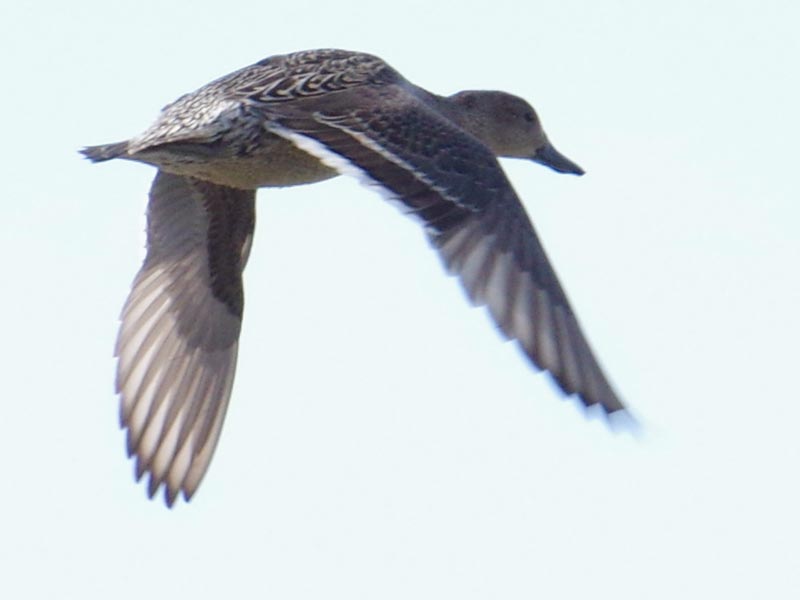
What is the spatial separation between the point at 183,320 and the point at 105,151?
1313 millimetres

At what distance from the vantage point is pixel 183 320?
419 inches

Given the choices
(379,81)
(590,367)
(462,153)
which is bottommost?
(590,367)

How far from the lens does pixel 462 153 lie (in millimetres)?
8891

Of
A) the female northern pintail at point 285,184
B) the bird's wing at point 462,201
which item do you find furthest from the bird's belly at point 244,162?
the bird's wing at point 462,201

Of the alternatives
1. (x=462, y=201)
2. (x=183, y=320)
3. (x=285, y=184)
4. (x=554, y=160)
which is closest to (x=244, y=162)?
(x=285, y=184)

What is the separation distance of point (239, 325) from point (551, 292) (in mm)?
2767

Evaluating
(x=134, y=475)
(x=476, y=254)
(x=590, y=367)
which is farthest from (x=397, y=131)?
(x=134, y=475)

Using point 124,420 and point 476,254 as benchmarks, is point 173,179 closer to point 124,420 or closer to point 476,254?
point 124,420

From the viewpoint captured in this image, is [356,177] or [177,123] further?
[177,123]

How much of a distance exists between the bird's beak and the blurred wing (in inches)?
65.5

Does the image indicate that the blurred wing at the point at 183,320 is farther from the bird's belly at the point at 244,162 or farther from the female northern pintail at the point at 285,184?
the bird's belly at the point at 244,162

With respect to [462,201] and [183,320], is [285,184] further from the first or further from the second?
[462,201]

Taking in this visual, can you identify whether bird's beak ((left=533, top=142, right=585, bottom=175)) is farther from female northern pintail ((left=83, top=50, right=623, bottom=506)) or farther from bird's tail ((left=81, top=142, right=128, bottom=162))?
bird's tail ((left=81, top=142, right=128, bottom=162))

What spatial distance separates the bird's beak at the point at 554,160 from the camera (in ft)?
37.5
